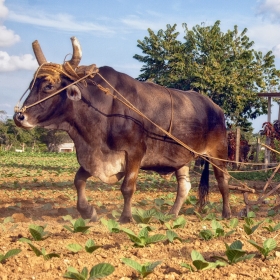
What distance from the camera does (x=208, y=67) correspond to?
18.2 metres

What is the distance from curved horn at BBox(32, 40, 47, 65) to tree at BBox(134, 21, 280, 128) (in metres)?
11.5

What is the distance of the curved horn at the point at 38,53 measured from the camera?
6379mm

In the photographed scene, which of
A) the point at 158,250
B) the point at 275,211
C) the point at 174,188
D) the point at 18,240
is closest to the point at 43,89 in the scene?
the point at 18,240

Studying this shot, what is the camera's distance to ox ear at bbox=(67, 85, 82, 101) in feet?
20.2

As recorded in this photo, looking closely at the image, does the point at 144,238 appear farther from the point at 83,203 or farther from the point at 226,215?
the point at 226,215

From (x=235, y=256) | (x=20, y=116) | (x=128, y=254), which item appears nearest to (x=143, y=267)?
(x=128, y=254)

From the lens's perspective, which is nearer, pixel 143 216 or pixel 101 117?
pixel 143 216

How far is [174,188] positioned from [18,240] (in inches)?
298

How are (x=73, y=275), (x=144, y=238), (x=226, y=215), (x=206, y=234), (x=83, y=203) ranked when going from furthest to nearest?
(x=226, y=215)
(x=83, y=203)
(x=206, y=234)
(x=144, y=238)
(x=73, y=275)

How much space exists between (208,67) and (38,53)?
1242cm

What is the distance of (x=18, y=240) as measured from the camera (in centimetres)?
447

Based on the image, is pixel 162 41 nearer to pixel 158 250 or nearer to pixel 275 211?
pixel 275 211

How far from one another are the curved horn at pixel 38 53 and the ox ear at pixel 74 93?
20.9 inches

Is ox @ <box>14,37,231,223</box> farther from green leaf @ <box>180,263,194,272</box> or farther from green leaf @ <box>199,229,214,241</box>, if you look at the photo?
green leaf @ <box>180,263,194,272</box>
